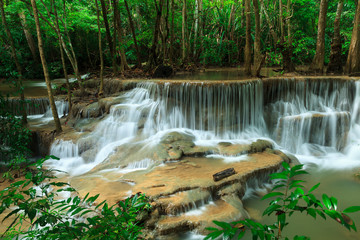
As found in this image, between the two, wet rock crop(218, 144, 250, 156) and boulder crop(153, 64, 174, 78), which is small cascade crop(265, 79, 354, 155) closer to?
wet rock crop(218, 144, 250, 156)

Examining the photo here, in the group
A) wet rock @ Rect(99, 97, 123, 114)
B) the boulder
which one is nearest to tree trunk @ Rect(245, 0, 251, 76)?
the boulder

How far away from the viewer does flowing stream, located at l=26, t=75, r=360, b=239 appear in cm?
783

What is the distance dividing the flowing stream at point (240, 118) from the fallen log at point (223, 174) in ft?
6.80

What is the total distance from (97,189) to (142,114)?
3.67 m

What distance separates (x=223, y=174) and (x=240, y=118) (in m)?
3.63

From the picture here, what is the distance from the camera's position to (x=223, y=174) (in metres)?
5.48

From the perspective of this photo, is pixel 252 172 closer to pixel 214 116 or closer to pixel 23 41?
pixel 214 116

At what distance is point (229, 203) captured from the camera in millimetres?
4906

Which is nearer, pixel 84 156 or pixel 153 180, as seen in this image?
pixel 153 180

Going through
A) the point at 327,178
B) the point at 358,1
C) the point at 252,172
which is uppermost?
the point at 358,1

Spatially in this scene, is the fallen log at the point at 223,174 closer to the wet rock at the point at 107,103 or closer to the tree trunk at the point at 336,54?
the wet rock at the point at 107,103

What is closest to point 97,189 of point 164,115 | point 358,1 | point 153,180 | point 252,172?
point 153,180

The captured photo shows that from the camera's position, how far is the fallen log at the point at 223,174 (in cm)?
539

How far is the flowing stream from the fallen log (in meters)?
2.07
